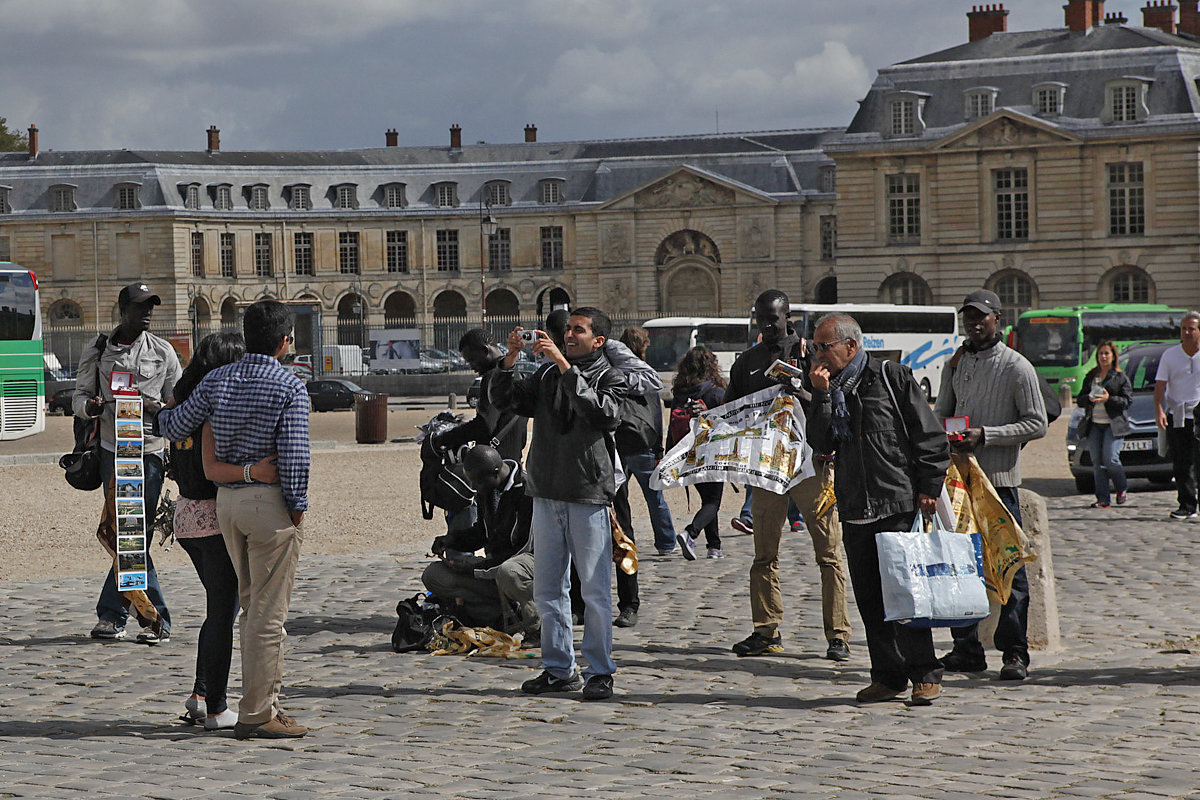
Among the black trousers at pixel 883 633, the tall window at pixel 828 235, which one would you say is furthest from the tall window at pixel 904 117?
the black trousers at pixel 883 633

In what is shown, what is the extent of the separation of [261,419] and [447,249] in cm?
6853

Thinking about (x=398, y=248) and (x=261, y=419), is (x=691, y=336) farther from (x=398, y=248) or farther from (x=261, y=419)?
(x=261, y=419)

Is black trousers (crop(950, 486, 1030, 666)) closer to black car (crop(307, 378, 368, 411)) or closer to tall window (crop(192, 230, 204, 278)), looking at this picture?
black car (crop(307, 378, 368, 411))

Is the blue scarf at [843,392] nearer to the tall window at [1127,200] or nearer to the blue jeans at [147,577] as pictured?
the blue jeans at [147,577]

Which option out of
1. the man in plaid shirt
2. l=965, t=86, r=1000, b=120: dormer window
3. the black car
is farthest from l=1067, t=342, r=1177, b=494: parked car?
l=965, t=86, r=1000, b=120: dormer window

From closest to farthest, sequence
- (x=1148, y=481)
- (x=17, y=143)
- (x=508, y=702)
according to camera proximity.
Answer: (x=508, y=702) < (x=1148, y=481) < (x=17, y=143)

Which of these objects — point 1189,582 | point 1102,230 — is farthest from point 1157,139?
point 1189,582

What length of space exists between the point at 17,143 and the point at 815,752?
263ft

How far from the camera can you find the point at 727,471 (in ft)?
22.1

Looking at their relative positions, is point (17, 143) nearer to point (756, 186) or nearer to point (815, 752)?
point (756, 186)

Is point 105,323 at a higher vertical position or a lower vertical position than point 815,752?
higher

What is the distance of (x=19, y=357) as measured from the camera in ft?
87.2

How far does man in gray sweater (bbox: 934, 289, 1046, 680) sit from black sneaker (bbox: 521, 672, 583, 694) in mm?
1724

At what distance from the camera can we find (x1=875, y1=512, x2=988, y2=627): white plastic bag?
5754mm
